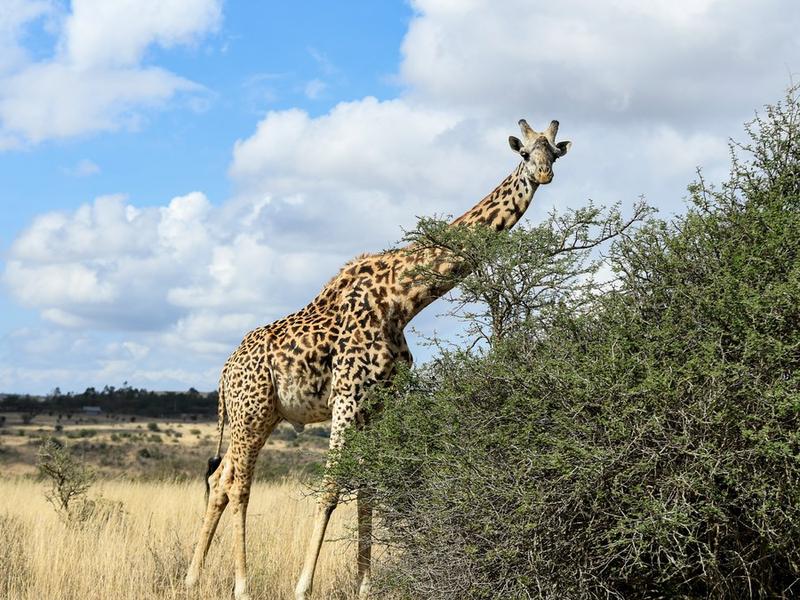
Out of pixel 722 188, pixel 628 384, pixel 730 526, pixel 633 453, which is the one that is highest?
pixel 722 188

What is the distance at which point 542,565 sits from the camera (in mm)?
5508

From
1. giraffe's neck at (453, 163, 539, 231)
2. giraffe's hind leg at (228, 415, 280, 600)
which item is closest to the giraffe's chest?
giraffe's hind leg at (228, 415, 280, 600)

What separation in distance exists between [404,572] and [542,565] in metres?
1.27

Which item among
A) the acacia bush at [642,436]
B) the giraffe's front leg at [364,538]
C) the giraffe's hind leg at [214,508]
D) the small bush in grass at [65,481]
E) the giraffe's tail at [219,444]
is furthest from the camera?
the small bush in grass at [65,481]

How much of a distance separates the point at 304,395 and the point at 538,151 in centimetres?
282

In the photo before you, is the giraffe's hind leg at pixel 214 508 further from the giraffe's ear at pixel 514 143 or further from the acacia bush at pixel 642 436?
the giraffe's ear at pixel 514 143

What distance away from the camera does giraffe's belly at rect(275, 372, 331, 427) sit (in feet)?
27.4

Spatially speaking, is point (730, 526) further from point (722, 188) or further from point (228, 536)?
point (228, 536)

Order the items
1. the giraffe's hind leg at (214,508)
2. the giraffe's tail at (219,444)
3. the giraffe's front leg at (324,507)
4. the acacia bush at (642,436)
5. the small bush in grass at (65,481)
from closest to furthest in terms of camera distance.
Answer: the acacia bush at (642,436), the giraffe's front leg at (324,507), the giraffe's hind leg at (214,508), the giraffe's tail at (219,444), the small bush in grass at (65,481)

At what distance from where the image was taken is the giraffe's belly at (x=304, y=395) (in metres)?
8.34

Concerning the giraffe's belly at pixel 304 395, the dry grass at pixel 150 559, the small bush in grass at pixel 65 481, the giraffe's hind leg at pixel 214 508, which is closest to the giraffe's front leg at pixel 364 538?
the dry grass at pixel 150 559

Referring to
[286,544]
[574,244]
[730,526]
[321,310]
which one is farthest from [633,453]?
[286,544]

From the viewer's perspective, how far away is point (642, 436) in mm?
5199

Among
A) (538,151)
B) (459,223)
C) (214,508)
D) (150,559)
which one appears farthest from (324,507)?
(538,151)
